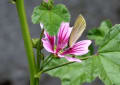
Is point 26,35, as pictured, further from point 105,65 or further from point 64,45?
point 105,65

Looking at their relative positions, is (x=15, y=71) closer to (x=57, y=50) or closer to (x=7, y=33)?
(x=7, y=33)

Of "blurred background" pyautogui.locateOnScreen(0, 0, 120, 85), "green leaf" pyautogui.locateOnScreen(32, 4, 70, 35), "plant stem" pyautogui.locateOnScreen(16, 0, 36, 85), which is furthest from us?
"blurred background" pyautogui.locateOnScreen(0, 0, 120, 85)

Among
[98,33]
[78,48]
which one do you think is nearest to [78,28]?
[78,48]

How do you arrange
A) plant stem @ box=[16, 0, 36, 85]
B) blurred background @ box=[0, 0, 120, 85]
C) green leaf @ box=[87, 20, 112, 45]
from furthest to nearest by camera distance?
A: blurred background @ box=[0, 0, 120, 85], green leaf @ box=[87, 20, 112, 45], plant stem @ box=[16, 0, 36, 85]

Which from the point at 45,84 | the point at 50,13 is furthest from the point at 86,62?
the point at 45,84

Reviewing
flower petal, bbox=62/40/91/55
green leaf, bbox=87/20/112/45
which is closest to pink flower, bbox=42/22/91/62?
flower petal, bbox=62/40/91/55

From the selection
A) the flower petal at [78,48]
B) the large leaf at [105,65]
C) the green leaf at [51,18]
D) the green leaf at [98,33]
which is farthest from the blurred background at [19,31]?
the green leaf at [51,18]

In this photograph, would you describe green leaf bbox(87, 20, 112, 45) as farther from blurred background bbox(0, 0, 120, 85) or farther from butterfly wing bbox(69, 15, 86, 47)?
blurred background bbox(0, 0, 120, 85)
